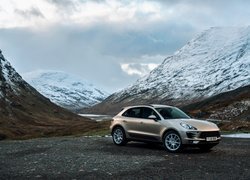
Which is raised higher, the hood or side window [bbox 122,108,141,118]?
side window [bbox 122,108,141,118]

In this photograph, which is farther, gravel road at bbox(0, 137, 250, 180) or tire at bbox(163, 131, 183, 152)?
tire at bbox(163, 131, 183, 152)

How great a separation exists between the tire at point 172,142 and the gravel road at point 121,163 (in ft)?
1.15

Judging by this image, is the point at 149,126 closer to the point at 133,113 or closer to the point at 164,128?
the point at 164,128

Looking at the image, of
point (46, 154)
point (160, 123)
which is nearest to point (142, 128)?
point (160, 123)

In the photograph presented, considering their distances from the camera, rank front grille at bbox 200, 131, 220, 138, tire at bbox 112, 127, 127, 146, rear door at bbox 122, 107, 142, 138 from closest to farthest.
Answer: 1. front grille at bbox 200, 131, 220, 138
2. rear door at bbox 122, 107, 142, 138
3. tire at bbox 112, 127, 127, 146

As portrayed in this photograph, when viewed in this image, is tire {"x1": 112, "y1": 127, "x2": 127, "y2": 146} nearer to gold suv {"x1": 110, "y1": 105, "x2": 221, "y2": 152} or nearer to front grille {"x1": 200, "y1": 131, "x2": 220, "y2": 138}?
gold suv {"x1": 110, "y1": 105, "x2": 221, "y2": 152}

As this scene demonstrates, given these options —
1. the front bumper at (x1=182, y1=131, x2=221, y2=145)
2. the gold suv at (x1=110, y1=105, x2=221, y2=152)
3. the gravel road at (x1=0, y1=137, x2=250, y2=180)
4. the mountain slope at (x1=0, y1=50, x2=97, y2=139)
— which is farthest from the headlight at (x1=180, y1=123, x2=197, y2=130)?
the mountain slope at (x1=0, y1=50, x2=97, y2=139)

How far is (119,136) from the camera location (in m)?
23.6

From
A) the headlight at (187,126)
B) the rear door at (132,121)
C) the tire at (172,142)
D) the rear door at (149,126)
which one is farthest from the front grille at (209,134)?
the rear door at (132,121)

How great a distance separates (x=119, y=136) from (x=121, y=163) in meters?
6.81

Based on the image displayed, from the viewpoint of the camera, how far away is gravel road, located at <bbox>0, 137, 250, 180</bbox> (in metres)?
14.2

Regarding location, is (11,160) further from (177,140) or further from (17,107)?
(17,107)

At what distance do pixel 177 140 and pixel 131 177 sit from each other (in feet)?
22.4

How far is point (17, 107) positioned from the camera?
16312 cm
